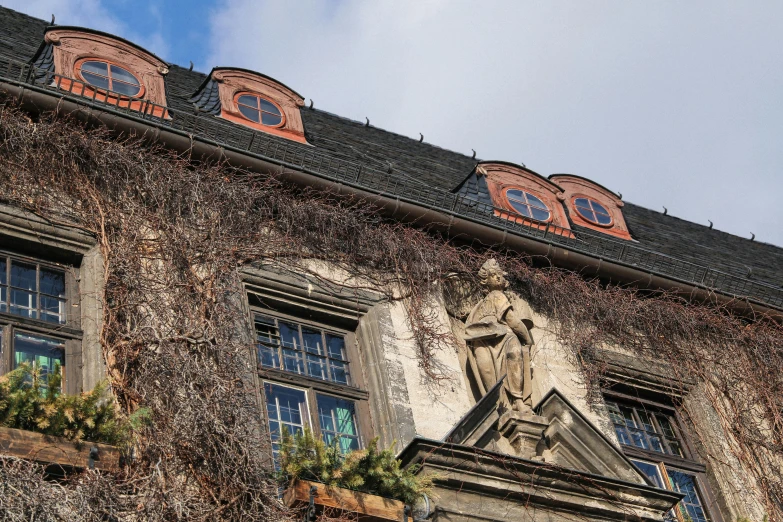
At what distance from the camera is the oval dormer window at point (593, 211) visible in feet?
46.1

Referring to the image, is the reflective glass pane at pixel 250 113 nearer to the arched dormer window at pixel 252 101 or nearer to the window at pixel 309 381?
the arched dormer window at pixel 252 101

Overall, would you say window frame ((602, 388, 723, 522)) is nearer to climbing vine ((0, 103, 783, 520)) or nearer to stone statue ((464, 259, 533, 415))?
climbing vine ((0, 103, 783, 520))

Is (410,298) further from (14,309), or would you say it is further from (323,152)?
(14,309)

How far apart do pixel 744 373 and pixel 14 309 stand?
6841mm

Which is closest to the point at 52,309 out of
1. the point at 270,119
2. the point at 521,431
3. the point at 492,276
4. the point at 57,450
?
the point at 57,450

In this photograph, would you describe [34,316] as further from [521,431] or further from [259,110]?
[259,110]

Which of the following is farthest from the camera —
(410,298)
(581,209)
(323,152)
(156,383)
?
(581,209)

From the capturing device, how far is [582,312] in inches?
453

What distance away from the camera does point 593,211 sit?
14219 mm

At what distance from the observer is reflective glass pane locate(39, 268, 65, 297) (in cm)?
902

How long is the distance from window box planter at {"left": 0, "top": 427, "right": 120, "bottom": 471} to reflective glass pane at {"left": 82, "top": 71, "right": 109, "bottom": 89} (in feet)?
15.3

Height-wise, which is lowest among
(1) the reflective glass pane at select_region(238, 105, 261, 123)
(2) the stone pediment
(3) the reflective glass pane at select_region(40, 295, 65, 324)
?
(2) the stone pediment

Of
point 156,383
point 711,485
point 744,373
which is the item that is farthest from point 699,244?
point 156,383

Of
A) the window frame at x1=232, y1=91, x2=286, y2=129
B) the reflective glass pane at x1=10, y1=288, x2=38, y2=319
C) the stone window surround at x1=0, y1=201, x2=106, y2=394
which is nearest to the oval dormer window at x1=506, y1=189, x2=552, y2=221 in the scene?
the window frame at x1=232, y1=91, x2=286, y2=129
